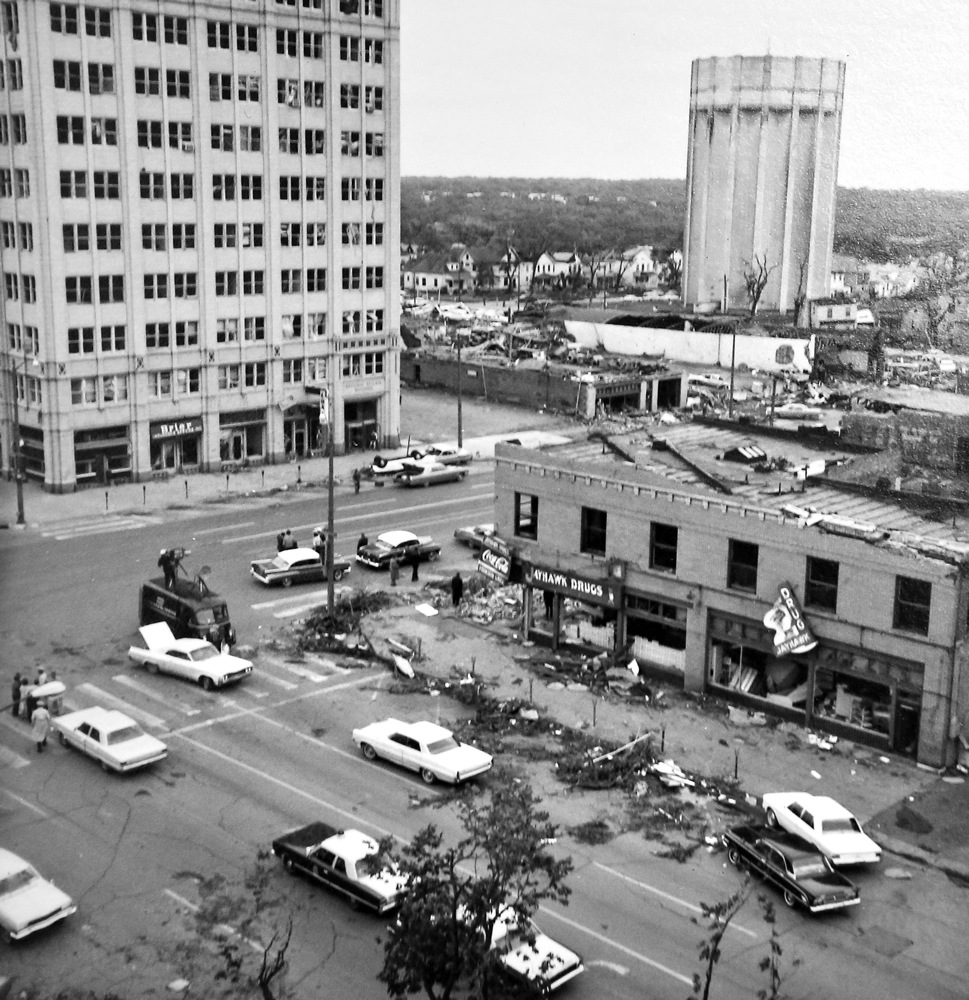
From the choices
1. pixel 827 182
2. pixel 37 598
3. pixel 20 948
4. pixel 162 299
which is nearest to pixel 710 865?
pixel 20 948

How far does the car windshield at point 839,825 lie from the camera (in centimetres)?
2529

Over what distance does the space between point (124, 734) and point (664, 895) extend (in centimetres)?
1243

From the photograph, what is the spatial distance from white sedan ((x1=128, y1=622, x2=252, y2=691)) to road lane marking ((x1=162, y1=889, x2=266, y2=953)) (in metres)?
10.9

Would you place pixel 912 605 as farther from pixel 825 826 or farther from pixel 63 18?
pixel 63 18

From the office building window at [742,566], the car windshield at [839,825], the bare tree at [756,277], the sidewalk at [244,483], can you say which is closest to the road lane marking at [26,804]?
the car windshield at [839,825]

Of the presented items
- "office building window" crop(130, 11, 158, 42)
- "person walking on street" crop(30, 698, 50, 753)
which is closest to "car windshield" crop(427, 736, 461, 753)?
"person walking on street" crop(30, 698, 50, 753)

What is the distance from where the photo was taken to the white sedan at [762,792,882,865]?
24891 millimetres

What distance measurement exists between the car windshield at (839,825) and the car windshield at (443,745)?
791cm

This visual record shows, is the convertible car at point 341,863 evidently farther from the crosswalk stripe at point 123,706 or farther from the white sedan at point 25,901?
the crosswalk stripe at point 123,706

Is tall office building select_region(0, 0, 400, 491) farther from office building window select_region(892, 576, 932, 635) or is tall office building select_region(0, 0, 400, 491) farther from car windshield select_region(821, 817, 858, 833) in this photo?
car windshield select_region(821, 817, 858, 833)

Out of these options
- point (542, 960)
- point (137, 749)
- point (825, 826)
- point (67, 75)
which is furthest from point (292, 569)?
point (542, 960)

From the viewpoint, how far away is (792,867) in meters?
23.5

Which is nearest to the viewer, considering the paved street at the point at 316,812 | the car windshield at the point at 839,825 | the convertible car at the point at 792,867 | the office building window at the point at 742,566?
the paved street at the point at 316,812

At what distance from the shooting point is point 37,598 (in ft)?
139
